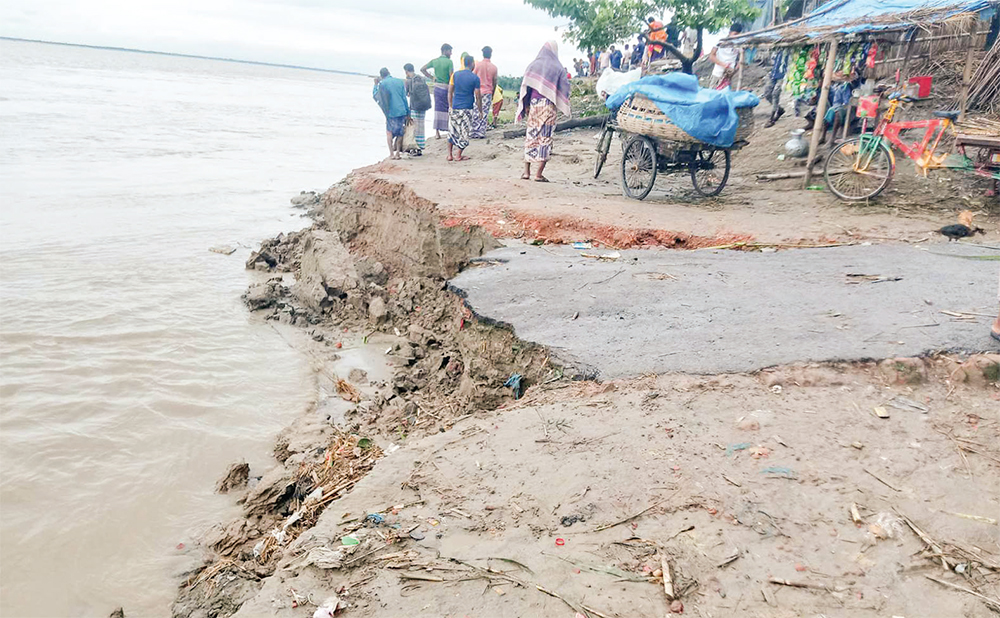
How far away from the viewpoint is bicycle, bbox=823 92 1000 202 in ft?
23.7

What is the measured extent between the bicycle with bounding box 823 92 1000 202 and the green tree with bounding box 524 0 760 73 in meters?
8.98

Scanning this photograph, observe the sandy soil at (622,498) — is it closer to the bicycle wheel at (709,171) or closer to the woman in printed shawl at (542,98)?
the bicycle wheel at (709,171)

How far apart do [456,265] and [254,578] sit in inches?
158

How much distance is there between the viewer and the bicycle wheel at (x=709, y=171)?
316 inches

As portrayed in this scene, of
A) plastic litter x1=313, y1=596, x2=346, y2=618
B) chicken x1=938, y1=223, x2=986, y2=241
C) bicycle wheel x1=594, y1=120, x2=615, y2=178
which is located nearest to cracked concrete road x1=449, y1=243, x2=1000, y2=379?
chicken x1=938, y1=223, x2=986, y2=241

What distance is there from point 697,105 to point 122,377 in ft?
21.0

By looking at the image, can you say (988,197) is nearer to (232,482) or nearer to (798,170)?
(798,170)

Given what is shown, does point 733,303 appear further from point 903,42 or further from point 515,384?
point 903,42

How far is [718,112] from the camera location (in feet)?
24.0

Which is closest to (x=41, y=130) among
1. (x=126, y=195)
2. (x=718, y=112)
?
(x=126, y=195)

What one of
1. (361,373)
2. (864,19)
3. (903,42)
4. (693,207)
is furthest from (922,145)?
(361,373)

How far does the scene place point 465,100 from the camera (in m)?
12.0

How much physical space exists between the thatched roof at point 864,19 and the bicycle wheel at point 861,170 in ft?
4.38

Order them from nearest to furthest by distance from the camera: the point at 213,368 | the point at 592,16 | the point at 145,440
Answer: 1. the point at 145,440
2. the point at 213,368
3. the point at 592,16
